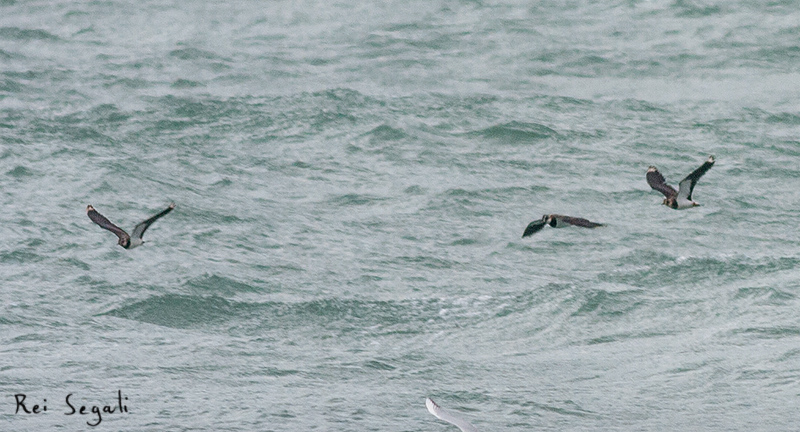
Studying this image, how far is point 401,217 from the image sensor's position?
24.9 m

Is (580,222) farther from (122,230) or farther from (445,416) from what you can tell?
(122,230)

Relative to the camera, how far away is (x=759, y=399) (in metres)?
18.3

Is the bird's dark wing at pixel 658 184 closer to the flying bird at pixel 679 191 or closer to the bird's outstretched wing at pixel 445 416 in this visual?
the flying bird at pixel 679 191

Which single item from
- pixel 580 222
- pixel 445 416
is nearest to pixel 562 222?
pixel 580 222

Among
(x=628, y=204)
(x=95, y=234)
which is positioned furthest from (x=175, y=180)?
(x=628, y=204)

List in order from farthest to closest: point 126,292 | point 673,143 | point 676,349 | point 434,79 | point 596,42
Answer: point 596,42, point 434,79, point 673,143, point 126,292, point 676,349


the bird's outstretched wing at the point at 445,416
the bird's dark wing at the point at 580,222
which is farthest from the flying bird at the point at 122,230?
the bird's dark wing at the point at 580,222

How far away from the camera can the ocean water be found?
18.4 metres

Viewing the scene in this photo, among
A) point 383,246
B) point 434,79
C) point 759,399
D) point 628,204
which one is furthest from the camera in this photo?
point 434,79

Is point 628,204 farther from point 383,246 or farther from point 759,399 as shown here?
point 759,399

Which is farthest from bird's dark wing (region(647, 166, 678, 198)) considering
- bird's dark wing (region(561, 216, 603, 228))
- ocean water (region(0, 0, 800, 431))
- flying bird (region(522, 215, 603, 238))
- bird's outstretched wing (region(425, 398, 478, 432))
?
bird's outstretched wing (region(425, 398, 478, 432))

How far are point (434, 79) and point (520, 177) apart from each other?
17.1 feet

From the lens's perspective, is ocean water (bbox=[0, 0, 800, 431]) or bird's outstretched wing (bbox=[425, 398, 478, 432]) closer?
bird's outstretched wing (bbox=[425, 398, 478, 432])

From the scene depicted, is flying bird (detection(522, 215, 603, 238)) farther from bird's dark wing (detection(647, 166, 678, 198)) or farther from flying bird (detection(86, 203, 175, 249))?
flying bird (detection(86, 203, 175, 249))
